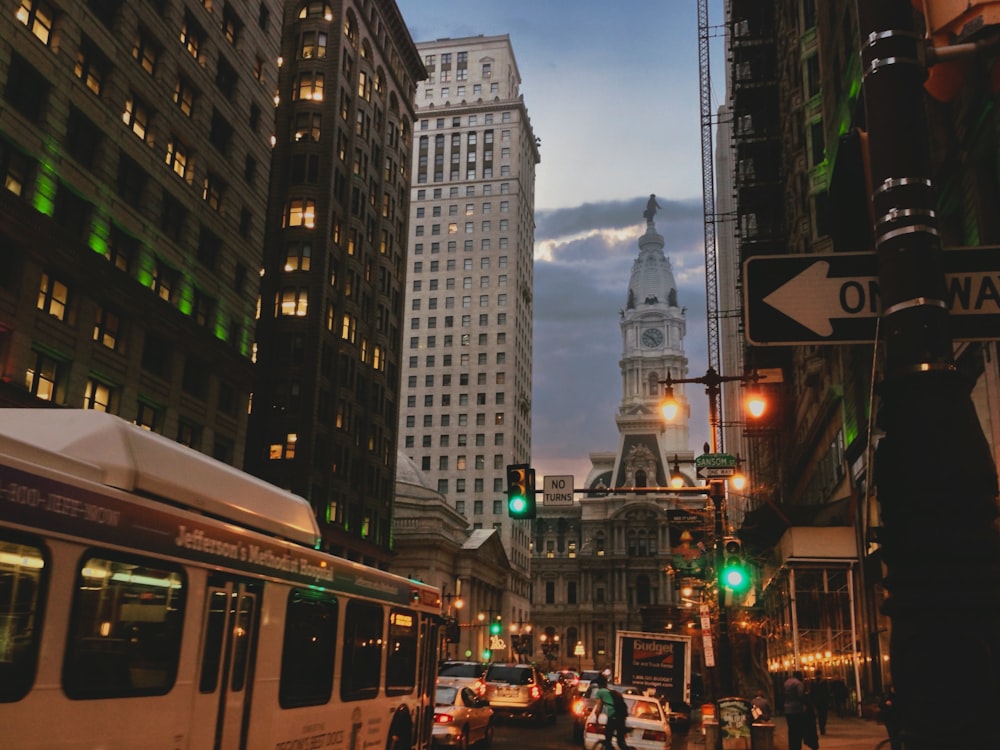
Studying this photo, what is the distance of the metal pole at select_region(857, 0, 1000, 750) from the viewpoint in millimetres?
3555

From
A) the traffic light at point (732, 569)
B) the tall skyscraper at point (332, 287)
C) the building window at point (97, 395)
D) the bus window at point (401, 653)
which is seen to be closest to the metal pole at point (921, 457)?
the bus window at point (401, 653)

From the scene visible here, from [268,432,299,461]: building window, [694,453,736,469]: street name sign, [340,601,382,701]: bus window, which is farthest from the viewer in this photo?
[268,432,299,461]: building window

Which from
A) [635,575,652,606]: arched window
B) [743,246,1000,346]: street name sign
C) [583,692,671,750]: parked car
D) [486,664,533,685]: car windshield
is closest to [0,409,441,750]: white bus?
[743,246,1000,346]: street name sign

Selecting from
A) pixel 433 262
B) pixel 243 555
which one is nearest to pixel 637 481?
pixel 433 262

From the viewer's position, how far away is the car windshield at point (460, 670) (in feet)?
98.5

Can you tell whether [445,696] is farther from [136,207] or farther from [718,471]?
[136,207]

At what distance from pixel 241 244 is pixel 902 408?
50.1m

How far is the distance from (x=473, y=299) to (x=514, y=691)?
106837mm

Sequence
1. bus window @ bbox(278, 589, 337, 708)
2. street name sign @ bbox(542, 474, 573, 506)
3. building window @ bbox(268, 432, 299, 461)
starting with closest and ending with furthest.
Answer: bus window @ bbox(278, 589, 337, 708) → street name sign @ bbox(542, 474, 573, 506) → building window @ bbox(268, 432, 299, 461)

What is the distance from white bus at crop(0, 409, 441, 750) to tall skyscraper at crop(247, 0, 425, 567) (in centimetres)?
5413

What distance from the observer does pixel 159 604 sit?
9234 mm

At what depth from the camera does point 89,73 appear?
38500 mm

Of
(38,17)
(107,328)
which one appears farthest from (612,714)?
(38,17)

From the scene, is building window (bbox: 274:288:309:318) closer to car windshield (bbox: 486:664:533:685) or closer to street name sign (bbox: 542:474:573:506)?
car windshield (bbox: 486:664:533:685)
